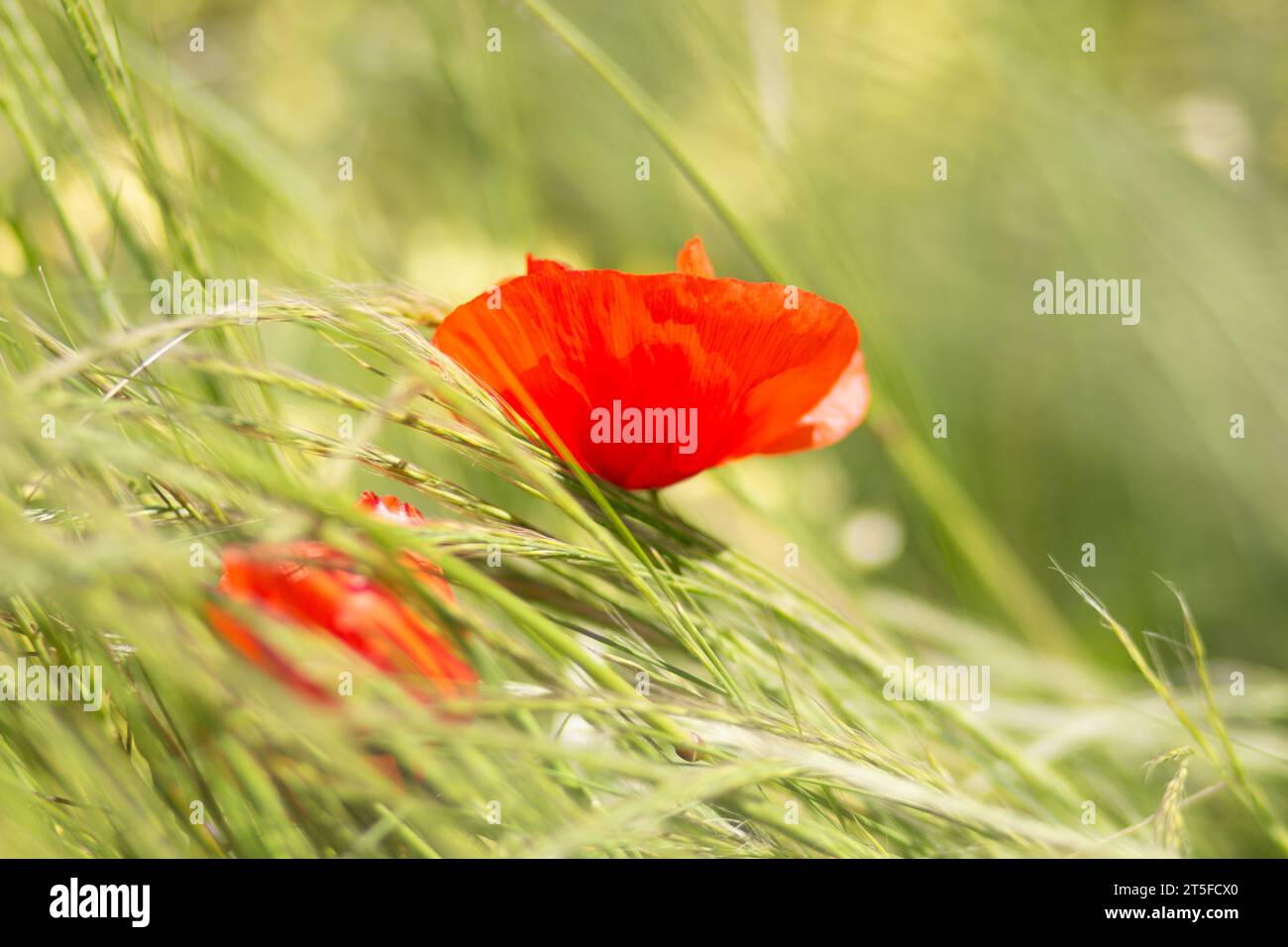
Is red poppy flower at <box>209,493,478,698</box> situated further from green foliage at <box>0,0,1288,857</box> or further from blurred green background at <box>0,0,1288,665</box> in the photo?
blurred green background at <box>0,0,1288,665</box>

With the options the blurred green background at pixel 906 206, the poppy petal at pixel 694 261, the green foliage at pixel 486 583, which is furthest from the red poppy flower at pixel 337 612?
the blurred green background at pixel 906 206

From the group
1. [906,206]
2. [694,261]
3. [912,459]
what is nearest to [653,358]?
[694,261]

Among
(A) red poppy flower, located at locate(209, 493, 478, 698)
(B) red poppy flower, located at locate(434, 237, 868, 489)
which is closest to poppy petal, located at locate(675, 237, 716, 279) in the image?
(B) red poppy flower, located at locate(434, 237, 868, 489)

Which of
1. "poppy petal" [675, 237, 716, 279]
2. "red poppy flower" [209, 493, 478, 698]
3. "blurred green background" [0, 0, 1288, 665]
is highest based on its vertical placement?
"blurred green background" [0, 0, 1288, 665]

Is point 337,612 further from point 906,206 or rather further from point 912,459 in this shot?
point 906,206

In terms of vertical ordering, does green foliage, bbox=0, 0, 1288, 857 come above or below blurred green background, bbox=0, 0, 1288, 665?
below

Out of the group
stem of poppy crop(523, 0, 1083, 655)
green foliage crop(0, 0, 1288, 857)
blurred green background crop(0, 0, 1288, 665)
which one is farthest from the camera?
blurred green background crop(0, 0, 1288, 665)
